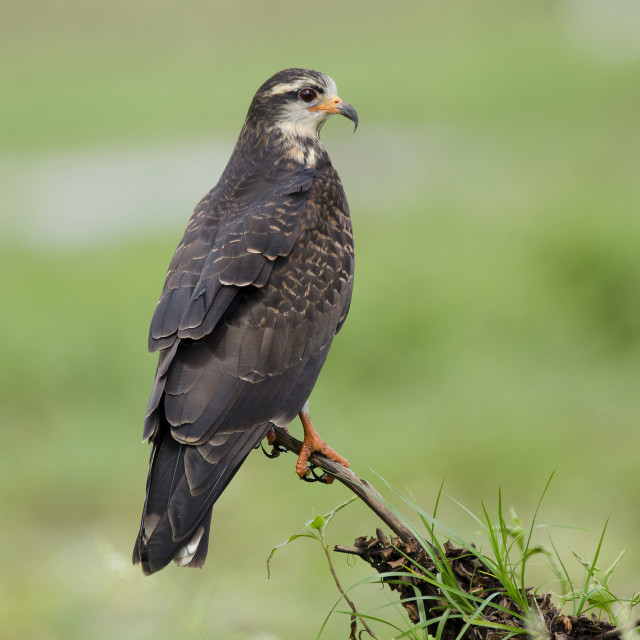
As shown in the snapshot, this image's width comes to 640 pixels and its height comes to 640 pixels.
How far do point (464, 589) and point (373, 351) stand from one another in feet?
23.2

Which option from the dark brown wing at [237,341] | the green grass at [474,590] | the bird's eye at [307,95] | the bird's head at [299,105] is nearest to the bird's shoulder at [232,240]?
the dark brown wing at [237,341]

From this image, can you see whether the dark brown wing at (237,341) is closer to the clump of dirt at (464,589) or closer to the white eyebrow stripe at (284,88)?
the white eyebrow stripe at (284,88)

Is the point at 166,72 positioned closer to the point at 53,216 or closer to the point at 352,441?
the point at 53,216

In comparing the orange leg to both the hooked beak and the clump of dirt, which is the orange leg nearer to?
the clump of dirt

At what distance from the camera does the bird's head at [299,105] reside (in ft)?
15.4

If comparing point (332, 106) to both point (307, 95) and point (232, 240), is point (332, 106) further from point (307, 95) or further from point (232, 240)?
point (232, 240)

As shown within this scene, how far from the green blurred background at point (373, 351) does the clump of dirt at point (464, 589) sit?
350 mm

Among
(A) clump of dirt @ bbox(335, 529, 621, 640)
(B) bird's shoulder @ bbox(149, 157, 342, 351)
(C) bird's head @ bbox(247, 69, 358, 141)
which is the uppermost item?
(C) bird's head @ bbox(247, 69, 358, 141)

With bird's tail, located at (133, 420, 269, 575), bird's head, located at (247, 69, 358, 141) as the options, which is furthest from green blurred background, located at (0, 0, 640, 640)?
bird's head, located at (247, 69, 358, 141)

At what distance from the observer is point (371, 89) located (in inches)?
755

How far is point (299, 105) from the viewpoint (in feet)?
15.5

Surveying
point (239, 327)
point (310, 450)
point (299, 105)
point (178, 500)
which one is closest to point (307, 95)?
point (299, 105)

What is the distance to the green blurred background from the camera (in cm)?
714

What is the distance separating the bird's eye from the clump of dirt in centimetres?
257
